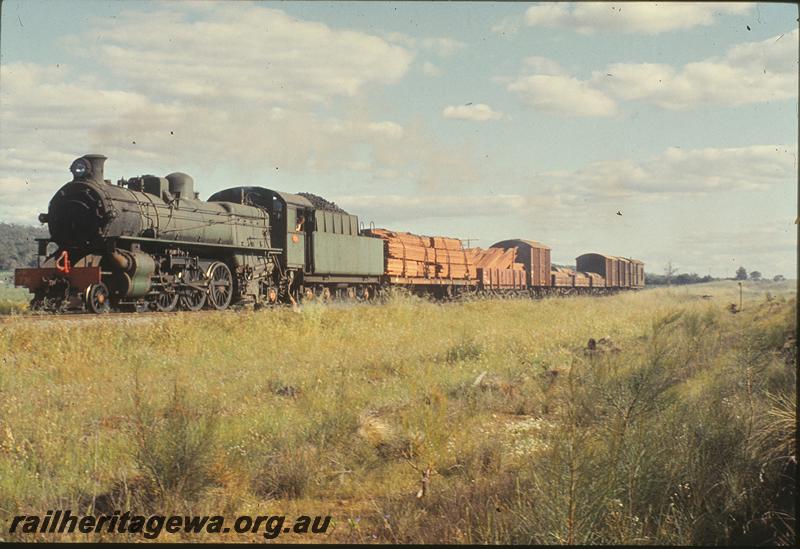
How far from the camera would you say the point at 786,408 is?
6.52 metres

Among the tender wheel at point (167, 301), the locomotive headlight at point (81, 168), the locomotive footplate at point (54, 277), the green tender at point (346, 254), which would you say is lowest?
the tender wheel at point (167, 301)

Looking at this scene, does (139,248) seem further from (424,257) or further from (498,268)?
(498,268)

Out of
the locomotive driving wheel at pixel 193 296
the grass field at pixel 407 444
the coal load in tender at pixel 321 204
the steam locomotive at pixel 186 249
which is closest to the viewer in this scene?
the grass field at pixel 407 444

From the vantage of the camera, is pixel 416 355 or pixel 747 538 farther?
pixel 416 355

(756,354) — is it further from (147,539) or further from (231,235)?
(231,235)

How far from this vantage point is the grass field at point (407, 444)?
5207 mm

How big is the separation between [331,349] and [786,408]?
905 centimetres

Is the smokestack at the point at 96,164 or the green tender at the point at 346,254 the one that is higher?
the smokestack at the point at 96,164

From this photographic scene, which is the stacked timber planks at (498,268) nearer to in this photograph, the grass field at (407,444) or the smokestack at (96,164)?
the smokestack at (96,164)

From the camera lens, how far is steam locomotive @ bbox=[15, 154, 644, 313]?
661 inches

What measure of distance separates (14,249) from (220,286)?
5372cm

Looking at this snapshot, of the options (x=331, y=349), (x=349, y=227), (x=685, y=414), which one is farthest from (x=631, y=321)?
(x=685, y=414)

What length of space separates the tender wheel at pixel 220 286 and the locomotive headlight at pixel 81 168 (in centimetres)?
414

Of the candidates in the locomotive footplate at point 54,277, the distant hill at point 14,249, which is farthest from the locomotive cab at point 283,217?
the distant hill at point 14,249
